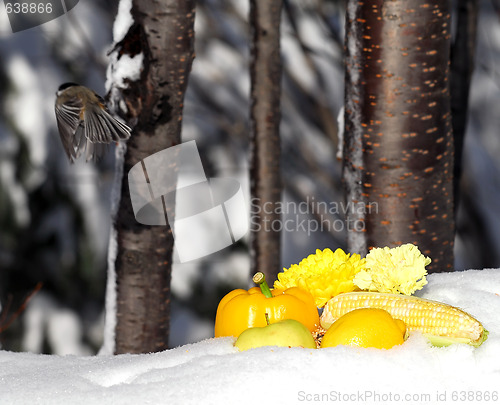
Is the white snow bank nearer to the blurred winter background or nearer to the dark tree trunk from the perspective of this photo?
the dark tree trunk

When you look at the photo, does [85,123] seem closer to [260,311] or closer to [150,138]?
[150,138]

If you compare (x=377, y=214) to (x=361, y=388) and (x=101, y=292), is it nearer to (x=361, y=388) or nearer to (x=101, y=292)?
(x=361, y=388)

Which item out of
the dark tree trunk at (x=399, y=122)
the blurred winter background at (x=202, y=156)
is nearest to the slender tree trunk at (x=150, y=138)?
the dark tree trunk at (x=399, y=122)

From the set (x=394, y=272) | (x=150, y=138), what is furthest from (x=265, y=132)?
(x=394, y=272)

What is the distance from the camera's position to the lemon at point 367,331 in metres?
1.38

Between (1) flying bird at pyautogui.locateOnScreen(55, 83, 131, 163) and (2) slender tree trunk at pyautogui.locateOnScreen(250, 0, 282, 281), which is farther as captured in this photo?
(2) slender tree trunk at pyautogui.locateOnScreen(250, 0, 282, 281)

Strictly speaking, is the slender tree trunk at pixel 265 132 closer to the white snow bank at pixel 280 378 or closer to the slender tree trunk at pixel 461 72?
the slender tree trunk at pixel 461 72

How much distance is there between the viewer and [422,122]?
6.57 ft

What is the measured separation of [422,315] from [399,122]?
72cm

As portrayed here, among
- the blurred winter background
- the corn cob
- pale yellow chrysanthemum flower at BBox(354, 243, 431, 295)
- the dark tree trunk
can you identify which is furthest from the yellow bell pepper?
the blurred winter background

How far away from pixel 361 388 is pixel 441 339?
0.93ft

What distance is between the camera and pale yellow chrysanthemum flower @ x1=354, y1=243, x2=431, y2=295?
163 cm

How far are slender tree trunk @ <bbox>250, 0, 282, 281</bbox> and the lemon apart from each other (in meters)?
1.85

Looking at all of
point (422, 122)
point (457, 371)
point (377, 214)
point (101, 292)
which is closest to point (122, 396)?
point (457, 371)
